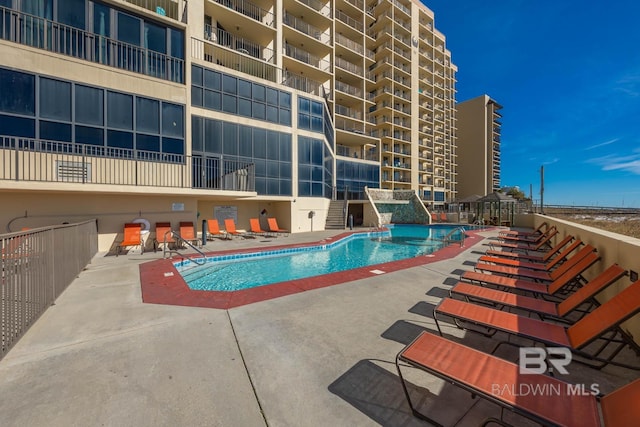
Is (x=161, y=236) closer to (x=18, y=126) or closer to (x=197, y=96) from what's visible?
(x=18, y=126)

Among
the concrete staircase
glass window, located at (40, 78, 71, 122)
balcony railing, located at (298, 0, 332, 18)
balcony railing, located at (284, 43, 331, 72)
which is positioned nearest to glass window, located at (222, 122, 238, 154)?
glass window, located at (40, 78, 71, 122)

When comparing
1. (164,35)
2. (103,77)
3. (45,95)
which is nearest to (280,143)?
(164,35)

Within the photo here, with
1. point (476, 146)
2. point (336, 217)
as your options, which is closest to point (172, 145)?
point (336, 217)

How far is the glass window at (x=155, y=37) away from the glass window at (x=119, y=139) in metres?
4.19

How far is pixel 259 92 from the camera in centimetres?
1608

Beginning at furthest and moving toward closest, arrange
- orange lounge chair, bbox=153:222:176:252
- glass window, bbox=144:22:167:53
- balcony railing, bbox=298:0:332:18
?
balcony railing, bbox=298:0:332:18 → glass window, bbox=144:22:167:53 → orange lounge chair, bbox=153:222:176:252

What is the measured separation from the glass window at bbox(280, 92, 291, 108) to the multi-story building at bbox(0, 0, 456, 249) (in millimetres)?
80

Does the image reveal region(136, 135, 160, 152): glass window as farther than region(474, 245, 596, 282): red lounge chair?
Yes

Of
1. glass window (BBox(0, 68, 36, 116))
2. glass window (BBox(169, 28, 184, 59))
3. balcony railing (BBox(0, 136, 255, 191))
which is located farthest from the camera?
glass window (BBox(169, 28, 184, 59))

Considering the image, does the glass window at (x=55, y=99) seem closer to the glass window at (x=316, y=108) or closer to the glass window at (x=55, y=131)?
the glass window at (x=55, y=131)

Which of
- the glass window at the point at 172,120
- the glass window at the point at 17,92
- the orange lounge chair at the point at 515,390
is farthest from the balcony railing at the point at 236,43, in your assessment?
the orange lounge chair at the point at 515,390

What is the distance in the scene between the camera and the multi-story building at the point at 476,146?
59.5 metres

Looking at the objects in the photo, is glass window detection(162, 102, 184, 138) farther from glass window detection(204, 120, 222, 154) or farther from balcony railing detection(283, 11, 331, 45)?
balcony railing detection(283, 11, 331, 45)

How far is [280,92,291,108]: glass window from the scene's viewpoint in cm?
1714
